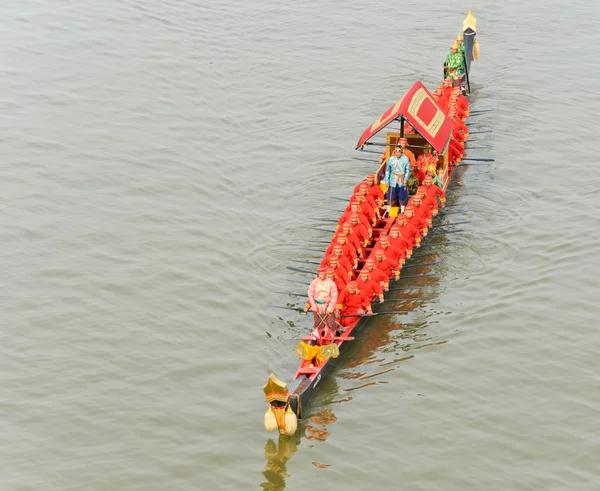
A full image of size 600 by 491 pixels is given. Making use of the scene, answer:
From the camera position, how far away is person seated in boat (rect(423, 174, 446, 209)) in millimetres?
22156

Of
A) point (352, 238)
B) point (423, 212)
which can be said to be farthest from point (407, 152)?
point (352, 238)

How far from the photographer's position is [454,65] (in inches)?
1152

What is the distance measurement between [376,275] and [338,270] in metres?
0.75

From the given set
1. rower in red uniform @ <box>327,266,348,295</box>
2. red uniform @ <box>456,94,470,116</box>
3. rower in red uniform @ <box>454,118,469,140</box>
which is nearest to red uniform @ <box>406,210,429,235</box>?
rower in red uniform @ <box>327,266,348,295</box>

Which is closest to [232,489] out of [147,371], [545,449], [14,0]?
[147,371]

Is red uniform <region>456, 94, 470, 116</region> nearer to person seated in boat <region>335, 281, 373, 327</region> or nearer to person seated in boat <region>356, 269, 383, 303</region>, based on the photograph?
person seated in boat <region>356, 269, 383, 303</region>

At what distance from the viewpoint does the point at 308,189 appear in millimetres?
25078

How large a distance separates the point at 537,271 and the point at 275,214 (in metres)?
6.08

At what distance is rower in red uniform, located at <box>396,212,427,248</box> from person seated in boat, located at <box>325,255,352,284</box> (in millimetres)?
1990

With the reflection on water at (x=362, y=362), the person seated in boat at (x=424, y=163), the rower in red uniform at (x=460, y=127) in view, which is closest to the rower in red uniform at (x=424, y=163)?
the person seated in boat at (x=424, y=163)

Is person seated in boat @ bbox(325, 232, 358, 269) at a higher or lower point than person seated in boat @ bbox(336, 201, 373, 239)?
lower

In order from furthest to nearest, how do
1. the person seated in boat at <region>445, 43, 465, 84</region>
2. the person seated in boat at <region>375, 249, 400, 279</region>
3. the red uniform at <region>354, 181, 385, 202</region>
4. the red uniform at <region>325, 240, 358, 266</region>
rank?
the person seated in boat at <region>445, 43, 465, 84</region> → the red uniform at <region>354, 181, 385, 202</region> → the red uniform at <region>325, 240, 358, 266</region> → the person seated in boat at <region>375, 249, 400, 279</region>

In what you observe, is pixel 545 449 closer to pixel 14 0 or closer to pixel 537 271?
pixel 537 271

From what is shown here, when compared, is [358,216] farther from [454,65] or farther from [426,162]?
[454,65]
